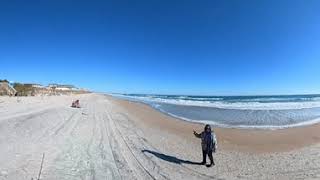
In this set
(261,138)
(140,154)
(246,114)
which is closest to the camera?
(140,154)

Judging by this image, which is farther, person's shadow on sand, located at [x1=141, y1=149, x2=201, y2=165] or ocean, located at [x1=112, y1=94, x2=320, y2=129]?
ocean, located at [x1=112, y1=94, x2=320, y2=129]

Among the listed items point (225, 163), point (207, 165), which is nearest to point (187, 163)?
point (207, 165)

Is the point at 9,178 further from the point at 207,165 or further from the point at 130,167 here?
the point at 207,165

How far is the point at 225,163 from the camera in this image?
9.83 m

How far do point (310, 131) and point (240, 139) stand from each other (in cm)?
609

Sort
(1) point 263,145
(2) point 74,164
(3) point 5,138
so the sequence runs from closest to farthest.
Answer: (2) point 74,164 → (3) point 5,138 → (1) point 263,145

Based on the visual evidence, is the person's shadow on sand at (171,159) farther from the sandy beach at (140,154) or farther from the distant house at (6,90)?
the distant house at (6,90)

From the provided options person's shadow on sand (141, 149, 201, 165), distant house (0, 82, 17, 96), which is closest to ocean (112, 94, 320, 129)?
person's shadow on sand (141, 149, 201, 165)

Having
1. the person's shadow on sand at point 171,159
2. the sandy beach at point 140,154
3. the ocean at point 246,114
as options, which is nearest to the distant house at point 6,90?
the ocean at point 246,114

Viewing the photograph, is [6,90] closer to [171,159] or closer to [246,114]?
[246,114]

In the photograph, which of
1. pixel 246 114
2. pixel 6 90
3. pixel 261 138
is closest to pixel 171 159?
pixel 261 138

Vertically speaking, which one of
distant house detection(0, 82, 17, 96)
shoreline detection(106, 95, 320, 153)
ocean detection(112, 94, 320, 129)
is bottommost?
shoreline detection(106, 95, 320, 153)

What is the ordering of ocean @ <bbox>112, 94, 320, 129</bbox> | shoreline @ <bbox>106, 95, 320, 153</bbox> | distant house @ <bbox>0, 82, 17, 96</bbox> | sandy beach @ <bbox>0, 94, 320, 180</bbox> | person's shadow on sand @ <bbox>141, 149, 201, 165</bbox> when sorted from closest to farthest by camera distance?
sandy beach @ <bbox>0, 94, 320, 180</bbox> < person's shadow on sand @ <bbox>141, 149, 201, 165</bbox> < shoreline @ <bbox>106, 95, 320, 153</bbox> < ocean @ <bbox>112, 94, 320, 129</bbox> < distant house @ <bbox>0, 82, 17, 96</bbox>

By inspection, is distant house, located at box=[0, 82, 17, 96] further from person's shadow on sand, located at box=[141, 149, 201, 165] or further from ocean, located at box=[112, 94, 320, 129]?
person's shadow on sand, located at box=[141, 149, 201, 165]
